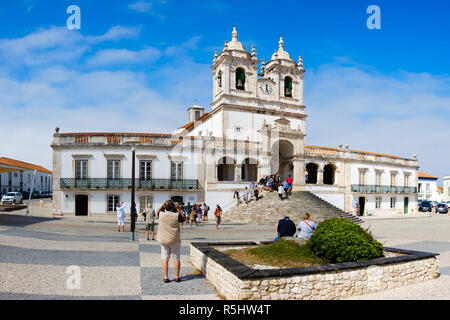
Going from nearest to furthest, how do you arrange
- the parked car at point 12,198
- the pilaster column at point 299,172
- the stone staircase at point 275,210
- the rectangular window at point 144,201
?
1. the stone staircase at point 275,210
2. the rectangular window at point 144,201
3. the pilaster column at point 299,172
4. the parked car at point 12,198

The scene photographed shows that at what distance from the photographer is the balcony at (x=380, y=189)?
34856mm

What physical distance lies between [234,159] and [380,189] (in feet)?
59.6

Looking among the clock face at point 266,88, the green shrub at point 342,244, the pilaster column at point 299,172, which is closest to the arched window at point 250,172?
the pilaster column at point 299,172

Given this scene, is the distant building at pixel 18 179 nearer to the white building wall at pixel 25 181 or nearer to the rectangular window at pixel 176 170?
the white building wall at pixel 25 181

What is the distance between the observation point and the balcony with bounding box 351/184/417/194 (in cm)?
3486

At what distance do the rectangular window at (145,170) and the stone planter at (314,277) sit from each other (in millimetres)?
18957

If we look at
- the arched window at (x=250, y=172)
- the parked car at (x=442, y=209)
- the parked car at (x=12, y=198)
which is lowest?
the parked car at (x=442, y=209)

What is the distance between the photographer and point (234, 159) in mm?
29312

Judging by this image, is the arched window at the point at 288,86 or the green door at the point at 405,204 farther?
the green door at the point at 405,204

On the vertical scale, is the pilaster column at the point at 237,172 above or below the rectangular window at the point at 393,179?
above

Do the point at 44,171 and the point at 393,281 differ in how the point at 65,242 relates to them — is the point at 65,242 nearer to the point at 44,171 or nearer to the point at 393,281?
the point at 393,281

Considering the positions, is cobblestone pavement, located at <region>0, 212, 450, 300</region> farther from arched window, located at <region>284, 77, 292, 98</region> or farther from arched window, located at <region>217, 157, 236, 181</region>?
arched window, located at <region>284, 77, 292, 98</region>

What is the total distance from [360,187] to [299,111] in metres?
10.4
